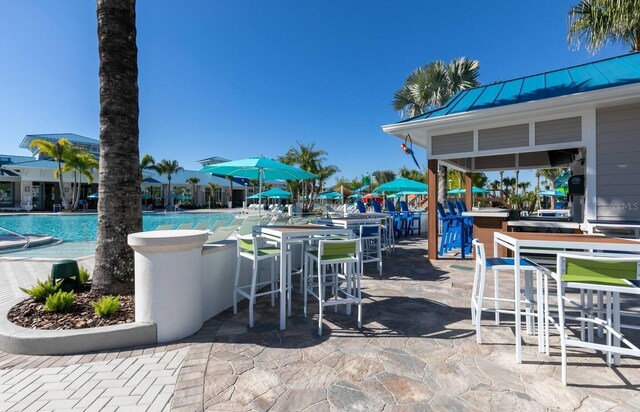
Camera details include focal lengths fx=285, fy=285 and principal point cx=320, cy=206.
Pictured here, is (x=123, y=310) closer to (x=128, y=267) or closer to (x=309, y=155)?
(x=128, y=267)

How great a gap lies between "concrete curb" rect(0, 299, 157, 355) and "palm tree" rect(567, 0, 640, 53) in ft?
36.3

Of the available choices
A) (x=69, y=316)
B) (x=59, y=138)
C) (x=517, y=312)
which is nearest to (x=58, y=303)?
(x=69, y=316)

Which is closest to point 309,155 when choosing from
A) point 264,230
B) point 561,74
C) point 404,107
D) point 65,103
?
point 404,107

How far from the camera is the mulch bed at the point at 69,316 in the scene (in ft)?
8.91

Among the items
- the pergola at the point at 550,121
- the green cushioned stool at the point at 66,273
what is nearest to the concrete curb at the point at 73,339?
the green cushioned stool at the point at 66,273

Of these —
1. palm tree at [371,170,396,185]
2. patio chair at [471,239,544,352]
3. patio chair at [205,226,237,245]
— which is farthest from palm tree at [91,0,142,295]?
palm tree at [371,170,396,185]

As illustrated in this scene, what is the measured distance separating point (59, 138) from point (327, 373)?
1766 inches

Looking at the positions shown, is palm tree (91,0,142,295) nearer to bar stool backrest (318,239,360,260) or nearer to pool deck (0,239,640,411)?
pool deck (0,239,640,411)

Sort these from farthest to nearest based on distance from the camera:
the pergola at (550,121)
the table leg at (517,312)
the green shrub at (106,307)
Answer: the pergola at (550,121) < the green shrub at (106,307) < the table leg at (517,312)

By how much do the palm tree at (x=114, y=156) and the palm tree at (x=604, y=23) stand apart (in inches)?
401

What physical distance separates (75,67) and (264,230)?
10.0 m

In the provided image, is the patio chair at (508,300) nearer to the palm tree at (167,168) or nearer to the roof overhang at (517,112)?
the roof overhang at (517,112)

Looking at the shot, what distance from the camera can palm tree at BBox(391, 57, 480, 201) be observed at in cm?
1285

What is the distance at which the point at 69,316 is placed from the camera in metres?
2.87
